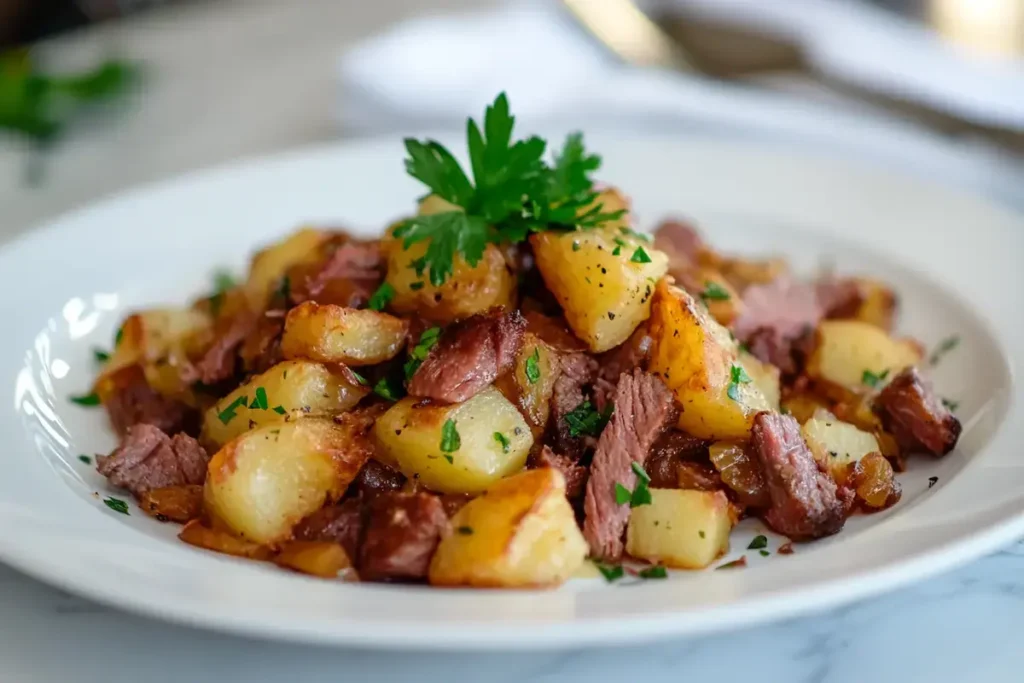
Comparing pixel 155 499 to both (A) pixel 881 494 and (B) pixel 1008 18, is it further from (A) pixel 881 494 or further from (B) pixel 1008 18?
(B) pixel 1008 18

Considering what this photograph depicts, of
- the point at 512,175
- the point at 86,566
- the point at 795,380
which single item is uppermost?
the point at 512,175

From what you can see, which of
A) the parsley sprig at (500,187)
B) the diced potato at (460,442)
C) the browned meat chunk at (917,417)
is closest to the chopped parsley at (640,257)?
the parsley sprig at (500,187)

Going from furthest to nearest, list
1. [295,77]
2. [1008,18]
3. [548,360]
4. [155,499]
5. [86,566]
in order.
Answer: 1. [1008,18]
2. [295,77]
3. [548,360]
4. [155,499]
5. [86,566]

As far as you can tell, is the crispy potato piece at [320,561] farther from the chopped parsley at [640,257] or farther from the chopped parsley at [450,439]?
the chopped parsley at [640,257]

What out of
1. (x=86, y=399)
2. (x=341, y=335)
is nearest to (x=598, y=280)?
(x=341, y=335)

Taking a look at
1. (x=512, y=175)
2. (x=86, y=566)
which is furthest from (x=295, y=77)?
(x=86, y=566)

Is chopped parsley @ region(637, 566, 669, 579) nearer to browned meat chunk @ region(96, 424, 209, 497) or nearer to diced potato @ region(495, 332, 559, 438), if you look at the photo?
diced potato @ region(495, 332, 559, 438)

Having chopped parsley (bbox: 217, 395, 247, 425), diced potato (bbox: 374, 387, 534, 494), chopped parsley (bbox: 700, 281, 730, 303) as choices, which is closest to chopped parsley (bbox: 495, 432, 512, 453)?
diced potato (bbox: 374, 387, 534, 494)
